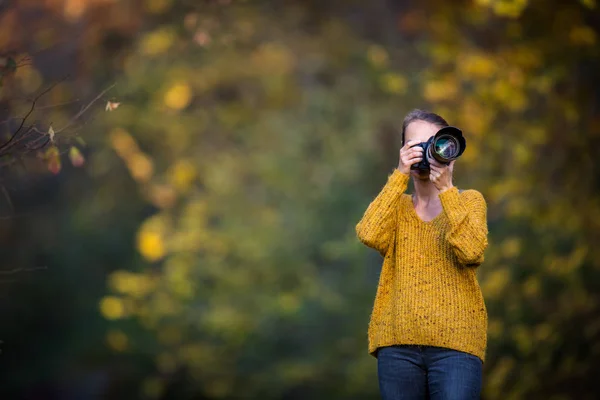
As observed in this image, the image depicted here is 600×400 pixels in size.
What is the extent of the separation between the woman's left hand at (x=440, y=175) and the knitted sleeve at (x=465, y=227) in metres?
0.02

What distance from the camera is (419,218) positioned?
8.66 ft

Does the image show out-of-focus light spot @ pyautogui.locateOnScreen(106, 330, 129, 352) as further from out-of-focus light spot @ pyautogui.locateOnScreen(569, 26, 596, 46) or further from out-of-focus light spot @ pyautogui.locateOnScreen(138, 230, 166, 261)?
out-of-focus light spot @ pyautogui.locateOnScreen(569, 26, 596, 46)

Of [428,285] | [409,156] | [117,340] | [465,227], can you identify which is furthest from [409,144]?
[117,340]

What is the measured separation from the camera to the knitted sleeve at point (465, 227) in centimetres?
242

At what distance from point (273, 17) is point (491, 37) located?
2135 mm

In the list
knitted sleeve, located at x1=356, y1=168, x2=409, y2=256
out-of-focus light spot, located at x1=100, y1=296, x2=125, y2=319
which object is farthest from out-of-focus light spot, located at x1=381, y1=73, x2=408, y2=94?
knitted sleeve, located at x1=356, y1=168, x2=409, y2=256

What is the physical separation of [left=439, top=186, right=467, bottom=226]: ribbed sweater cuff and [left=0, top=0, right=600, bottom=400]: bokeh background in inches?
170

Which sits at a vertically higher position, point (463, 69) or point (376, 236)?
point (463, 69)

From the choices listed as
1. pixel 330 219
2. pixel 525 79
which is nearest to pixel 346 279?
pixel 330 219

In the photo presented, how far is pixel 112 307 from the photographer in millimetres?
7402

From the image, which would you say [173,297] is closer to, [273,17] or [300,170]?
[300,170]

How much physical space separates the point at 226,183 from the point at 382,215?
544 centimetres

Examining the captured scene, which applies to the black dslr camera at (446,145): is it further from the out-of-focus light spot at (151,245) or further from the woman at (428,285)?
the out-of-focus light spot at (151,245)

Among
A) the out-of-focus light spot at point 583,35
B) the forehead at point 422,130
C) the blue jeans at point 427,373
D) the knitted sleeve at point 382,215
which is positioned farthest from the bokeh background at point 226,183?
the blue jeans at point 427,373
